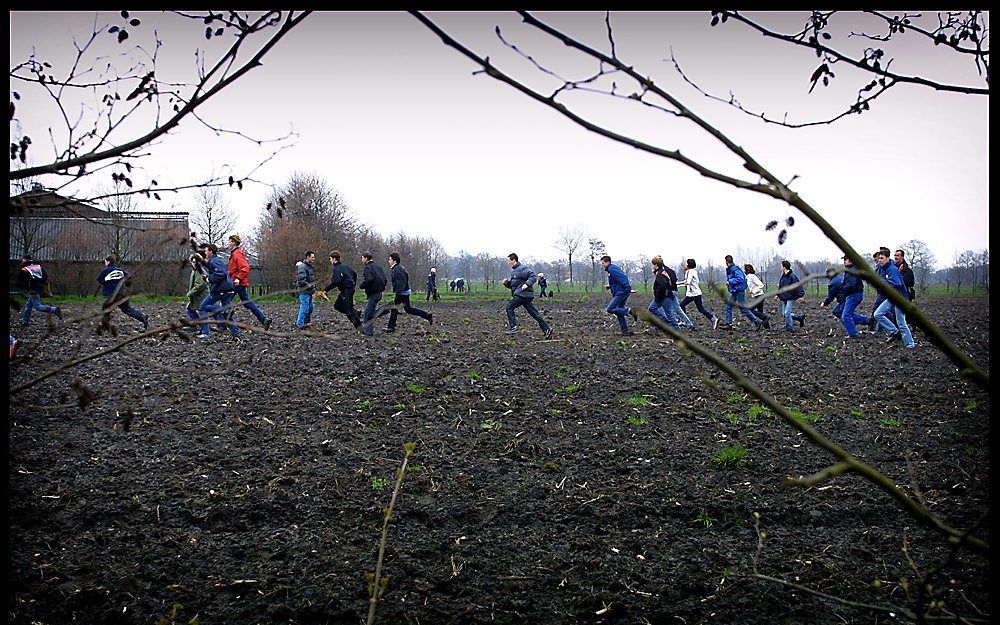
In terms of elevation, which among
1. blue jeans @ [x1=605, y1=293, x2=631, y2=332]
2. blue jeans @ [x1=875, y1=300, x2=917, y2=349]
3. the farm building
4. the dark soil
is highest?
the farm building

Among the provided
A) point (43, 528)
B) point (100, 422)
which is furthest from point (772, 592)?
point (100, 422)

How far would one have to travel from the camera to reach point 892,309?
13.7 meters

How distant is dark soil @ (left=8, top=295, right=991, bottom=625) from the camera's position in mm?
4254

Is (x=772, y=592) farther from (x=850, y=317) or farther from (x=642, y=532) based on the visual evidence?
(x=850, y=317)

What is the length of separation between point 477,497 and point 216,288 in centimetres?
302

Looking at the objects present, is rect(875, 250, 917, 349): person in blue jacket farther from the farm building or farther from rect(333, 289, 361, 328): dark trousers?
the farm building

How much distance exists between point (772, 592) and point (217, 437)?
552 cm

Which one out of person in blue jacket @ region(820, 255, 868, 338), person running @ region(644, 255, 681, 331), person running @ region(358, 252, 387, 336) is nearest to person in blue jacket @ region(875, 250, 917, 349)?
person in blue jacket @ region(820, 255, 868, 338)

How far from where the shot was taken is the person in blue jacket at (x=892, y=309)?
1204 centimetres

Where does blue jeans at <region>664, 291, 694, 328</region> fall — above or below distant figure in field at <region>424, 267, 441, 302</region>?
below

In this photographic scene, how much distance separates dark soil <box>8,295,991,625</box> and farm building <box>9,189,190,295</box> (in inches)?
13.1

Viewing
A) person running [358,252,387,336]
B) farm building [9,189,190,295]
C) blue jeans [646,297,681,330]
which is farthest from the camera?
blue jeans [646,297,681,330]

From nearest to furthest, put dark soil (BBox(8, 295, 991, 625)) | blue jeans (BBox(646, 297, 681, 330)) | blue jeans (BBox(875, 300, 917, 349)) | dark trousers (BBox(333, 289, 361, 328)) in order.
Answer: dark soil (BBox(8, 295, 991, 625))
dark trousers (BBox(333, 289, 361, 328))
blue jeans (BBox(875, 300, 917, 349))
blue jeans (BBox(646, 297, 681, 330))

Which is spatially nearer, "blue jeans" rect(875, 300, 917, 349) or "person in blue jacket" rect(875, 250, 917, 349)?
"person in blue jacket" rect(875, 250, 917, 349)
